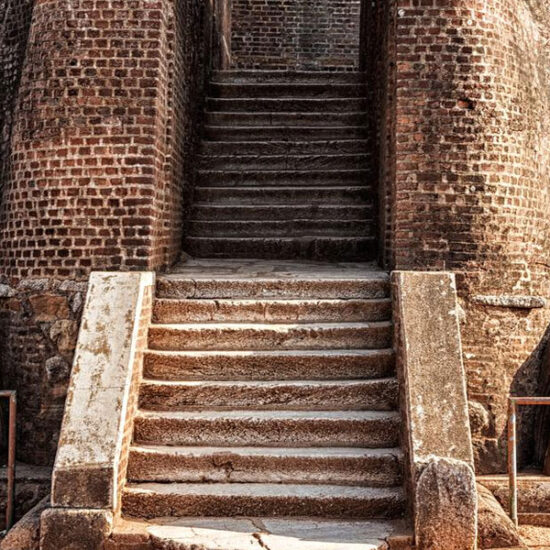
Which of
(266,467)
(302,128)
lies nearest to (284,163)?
(302,128)

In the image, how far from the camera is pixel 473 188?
639cm

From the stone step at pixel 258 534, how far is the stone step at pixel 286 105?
6.38 meters

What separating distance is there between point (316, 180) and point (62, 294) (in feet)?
12.0

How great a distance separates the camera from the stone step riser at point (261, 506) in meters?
4.61

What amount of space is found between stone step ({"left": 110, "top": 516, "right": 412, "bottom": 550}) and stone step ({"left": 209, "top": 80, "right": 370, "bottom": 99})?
265 inches

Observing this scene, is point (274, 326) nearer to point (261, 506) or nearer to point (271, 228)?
point (261, 506)

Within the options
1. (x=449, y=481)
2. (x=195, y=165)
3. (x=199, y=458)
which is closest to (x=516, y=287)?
(x=449, y=481)

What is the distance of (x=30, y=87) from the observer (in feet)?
21.5

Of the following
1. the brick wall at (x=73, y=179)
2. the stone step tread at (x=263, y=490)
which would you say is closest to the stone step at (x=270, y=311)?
the brick wall at (x=73, y=179)

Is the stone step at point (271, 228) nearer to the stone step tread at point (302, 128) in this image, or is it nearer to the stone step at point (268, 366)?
the stone step tread at point (302, 128)

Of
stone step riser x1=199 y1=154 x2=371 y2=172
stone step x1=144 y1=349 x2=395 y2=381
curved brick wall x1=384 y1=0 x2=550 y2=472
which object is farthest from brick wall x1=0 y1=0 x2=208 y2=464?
curved brick wall x1=384 y1=0 x2=550 y2=472

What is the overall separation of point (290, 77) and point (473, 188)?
15.9 ft

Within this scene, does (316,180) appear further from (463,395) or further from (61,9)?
(463,395)

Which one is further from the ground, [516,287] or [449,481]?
[516,287]
